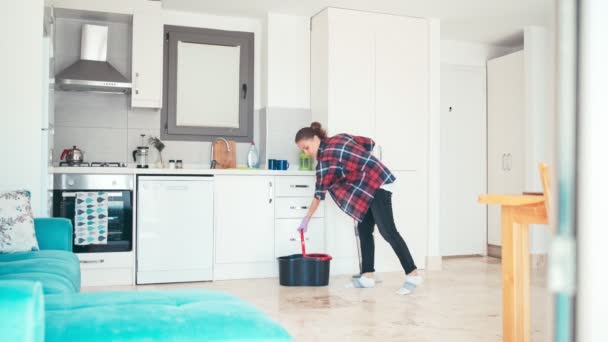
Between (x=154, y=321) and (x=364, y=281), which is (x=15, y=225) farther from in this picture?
(x=364, y=281)

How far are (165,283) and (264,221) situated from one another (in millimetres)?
888

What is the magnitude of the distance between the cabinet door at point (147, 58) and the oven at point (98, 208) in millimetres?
769

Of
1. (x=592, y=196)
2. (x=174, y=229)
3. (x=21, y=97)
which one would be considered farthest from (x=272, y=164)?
(x=592, y=196)

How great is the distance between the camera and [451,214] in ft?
19.9

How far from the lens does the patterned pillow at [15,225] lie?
2.74 meters

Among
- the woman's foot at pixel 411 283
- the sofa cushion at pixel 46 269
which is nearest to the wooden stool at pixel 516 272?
the sofa cushion at pixel 46 269

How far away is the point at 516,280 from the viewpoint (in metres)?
2.28

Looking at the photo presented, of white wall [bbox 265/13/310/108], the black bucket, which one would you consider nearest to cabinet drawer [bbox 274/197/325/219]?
the black bucket

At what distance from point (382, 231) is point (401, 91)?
5.23 feet

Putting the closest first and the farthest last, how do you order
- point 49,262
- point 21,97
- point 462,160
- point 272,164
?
point 49,262 < point 21,97 < point 272,164 < point 462,160

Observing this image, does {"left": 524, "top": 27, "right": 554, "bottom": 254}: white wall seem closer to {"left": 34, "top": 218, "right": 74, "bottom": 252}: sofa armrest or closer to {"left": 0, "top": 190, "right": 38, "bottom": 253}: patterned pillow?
{"left": 34, "top": 218, "right": 74, "bottom": 252}: sofa armrest

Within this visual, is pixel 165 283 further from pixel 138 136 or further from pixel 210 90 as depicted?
pixel 210 90

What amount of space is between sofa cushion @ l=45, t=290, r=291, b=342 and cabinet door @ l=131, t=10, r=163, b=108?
3099 mm

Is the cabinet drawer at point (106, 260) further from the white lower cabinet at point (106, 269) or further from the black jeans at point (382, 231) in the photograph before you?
the black jeans at point (382, 231)
